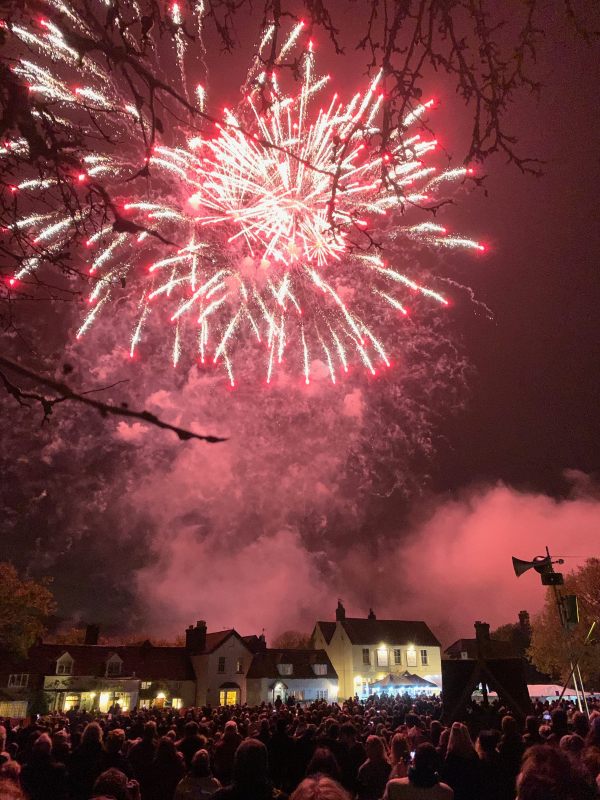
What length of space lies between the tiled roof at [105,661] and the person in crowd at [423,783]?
47.3 meters

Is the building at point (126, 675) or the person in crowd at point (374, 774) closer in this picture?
the person in crowd at point (374, 774)

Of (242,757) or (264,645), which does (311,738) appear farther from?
(264,645)

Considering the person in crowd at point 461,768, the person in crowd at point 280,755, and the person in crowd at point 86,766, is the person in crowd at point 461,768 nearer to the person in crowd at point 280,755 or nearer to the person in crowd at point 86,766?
the person in crowd at point 280,755

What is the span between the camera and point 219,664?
5059cm

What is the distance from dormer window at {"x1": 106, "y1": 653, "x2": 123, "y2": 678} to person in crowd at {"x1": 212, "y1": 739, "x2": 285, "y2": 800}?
4969cm

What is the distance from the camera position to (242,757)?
3.94 meters

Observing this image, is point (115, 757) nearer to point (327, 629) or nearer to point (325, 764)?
point (325, 764)

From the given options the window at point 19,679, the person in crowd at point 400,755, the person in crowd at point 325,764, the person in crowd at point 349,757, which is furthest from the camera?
the window at point 19,679

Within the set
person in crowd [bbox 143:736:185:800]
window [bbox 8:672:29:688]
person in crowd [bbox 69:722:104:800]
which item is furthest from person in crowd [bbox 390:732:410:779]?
window [bbox 8:672:29:688]

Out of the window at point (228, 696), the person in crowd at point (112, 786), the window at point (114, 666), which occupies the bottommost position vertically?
the window at point (228, 696)

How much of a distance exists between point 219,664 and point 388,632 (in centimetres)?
2032

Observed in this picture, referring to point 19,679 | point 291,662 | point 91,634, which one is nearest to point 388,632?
point 291,662

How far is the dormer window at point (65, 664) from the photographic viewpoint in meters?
45.4

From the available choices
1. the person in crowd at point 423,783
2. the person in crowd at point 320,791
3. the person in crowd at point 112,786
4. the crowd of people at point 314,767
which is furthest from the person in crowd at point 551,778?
the person in crowd at point 112,786
